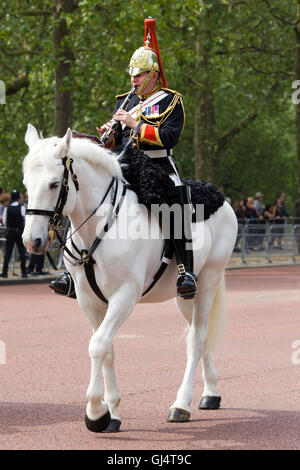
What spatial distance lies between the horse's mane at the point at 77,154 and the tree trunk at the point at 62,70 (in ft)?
62.2

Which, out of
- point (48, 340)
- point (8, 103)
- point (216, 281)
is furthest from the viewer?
point (8, 103)

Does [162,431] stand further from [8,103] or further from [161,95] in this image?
[8,103]

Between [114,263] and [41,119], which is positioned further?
[41,119]

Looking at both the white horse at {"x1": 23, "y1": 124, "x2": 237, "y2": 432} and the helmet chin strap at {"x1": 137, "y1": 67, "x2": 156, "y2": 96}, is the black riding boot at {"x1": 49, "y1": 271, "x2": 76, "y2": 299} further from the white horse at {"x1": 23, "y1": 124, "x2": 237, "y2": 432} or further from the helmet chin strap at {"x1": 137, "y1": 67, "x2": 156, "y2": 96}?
the helmet chin strap at {"x1": 137, "y1": 67, "x2": 156, "y2": 96}

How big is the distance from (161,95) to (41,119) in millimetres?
28416

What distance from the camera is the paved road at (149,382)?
6.19 m

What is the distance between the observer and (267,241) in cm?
2911

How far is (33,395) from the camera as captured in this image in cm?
774

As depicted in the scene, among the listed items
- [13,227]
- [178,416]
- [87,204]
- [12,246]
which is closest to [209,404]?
[178,416]

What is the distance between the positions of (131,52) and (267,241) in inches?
291

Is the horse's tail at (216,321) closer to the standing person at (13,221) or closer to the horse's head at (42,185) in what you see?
the horse's head at (42,185)

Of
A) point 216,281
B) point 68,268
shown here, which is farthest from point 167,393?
point 68,268

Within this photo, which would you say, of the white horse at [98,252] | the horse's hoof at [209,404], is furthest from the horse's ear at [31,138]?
the horse's hoof at [209,404]

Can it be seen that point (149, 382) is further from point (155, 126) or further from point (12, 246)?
point (12, 246)
